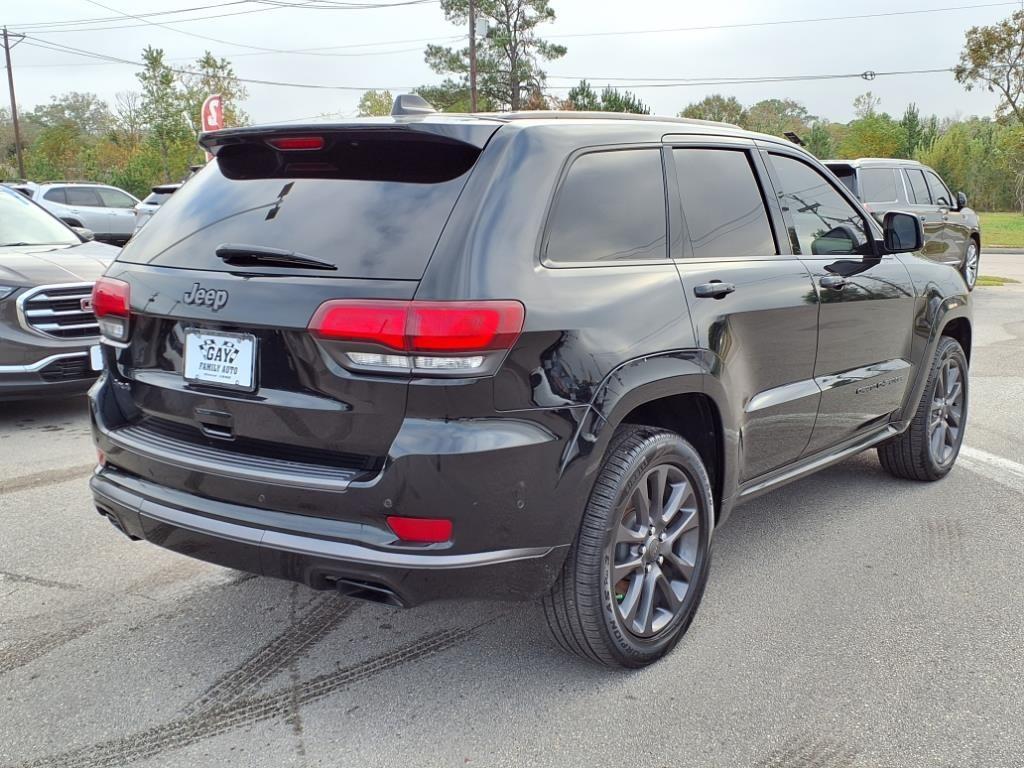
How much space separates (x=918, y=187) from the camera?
43.4ft

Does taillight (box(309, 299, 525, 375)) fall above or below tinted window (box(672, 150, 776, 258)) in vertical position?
below

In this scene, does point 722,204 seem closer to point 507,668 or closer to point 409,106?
point 409,106

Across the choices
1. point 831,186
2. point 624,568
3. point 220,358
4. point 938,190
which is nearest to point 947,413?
point 831,186

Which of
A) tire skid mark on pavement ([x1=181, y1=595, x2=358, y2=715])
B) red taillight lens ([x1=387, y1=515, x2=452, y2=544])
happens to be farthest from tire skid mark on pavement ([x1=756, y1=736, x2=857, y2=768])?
tire skid mark on pavement ([x1=181, y1=595, x2=358, y2=715])

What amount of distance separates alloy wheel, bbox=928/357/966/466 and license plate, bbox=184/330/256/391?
3.74 m

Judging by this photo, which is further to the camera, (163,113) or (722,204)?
(163,113)

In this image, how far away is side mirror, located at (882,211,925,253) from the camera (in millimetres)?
4387

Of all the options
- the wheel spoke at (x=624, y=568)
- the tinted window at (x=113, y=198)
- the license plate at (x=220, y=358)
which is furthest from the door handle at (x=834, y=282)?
the tinted window at (x=113, y=198)

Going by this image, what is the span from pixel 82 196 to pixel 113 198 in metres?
0.79

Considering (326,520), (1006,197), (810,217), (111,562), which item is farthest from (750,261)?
(1006,197)

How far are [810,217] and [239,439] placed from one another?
2622 mm

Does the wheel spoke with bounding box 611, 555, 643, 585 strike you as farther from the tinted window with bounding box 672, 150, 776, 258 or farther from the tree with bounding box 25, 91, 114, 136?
the tree with bounding box 25, 91, 114, 136

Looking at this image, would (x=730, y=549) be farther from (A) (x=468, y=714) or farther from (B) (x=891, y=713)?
(A) (x=468, y=714)

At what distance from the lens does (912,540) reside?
4332 millimetres
